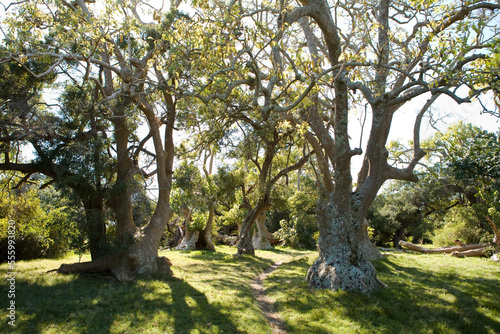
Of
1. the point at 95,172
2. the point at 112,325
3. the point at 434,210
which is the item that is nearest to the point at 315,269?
the point at 112,325

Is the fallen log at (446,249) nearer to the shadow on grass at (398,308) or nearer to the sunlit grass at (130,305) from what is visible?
the shadow on grass at (398,308)

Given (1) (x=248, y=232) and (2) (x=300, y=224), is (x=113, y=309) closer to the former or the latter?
(1) (x=248, y=232)

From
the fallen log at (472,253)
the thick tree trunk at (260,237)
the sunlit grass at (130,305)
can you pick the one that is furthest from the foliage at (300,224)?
the sunlit grass at (130,305)

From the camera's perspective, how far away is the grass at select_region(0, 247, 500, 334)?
543 cm

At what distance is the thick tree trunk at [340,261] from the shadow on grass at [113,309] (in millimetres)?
2836

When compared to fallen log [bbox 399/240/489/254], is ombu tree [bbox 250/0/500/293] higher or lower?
higher

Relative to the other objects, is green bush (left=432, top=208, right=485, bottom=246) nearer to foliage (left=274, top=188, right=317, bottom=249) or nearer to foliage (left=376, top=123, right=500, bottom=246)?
foliage (left=376, top=123, right=500, bottom=246)

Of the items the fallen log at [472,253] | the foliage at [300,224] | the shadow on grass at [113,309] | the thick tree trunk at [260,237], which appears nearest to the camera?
the shadow on grass at [113,309]

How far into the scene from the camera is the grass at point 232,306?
5.43 meters

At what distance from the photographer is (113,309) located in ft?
20.6

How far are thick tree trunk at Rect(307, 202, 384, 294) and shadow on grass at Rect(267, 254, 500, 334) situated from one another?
0.36m

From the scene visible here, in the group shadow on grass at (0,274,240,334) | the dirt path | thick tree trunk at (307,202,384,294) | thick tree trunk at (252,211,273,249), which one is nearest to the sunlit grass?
shadow on grass at (0,274,240,334)

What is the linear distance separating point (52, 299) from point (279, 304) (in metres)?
4.72

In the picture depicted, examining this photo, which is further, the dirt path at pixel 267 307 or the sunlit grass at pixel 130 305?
the dirt path at pixel 267 307
